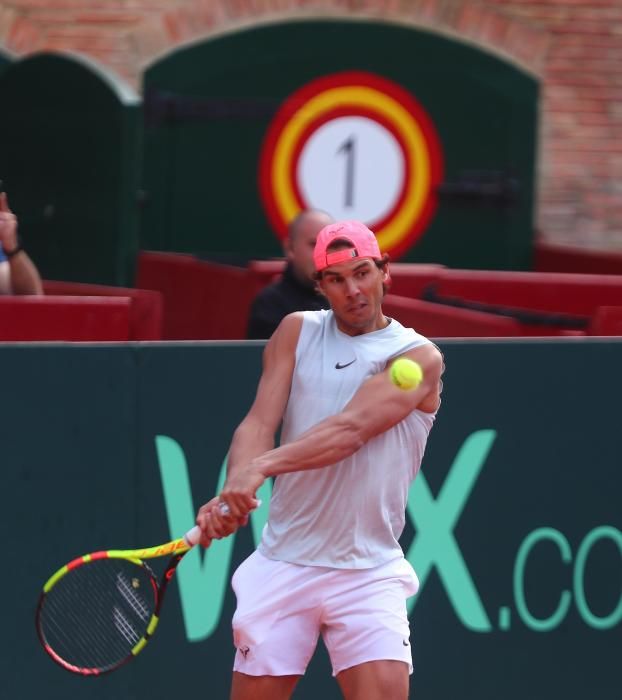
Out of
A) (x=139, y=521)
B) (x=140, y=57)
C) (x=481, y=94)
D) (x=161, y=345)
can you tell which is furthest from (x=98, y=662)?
(x=481, y=94)

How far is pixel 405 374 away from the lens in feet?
13.4

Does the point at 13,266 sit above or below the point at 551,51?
below

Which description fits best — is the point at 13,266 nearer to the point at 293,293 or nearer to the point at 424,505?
the point at 293,293

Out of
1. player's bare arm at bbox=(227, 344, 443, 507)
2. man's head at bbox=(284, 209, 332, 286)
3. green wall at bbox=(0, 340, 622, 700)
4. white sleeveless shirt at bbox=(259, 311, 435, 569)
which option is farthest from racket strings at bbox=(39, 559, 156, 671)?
man's head at bbox=(284, 209, 332, 286)

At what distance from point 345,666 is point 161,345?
1.51 m

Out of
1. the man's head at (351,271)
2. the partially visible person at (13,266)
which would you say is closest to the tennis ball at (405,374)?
the man's head at (351,271)

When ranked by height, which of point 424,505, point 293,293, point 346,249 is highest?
point 346,249

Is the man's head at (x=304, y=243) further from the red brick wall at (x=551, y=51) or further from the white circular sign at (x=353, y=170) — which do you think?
the white circular sign at (x=353, y=170)

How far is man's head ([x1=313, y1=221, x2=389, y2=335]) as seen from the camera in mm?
4125

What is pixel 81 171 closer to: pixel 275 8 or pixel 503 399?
pixel 275 8

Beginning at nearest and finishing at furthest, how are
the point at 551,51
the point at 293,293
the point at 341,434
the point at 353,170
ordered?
the point at 341,434 → the point at 293,293 → the point at 353,170 → the point at 551,51

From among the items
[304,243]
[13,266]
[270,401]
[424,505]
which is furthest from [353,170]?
[270,401]

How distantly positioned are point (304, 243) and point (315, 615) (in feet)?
8.64

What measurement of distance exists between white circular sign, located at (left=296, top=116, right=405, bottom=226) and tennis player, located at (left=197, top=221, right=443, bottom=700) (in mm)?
7225
